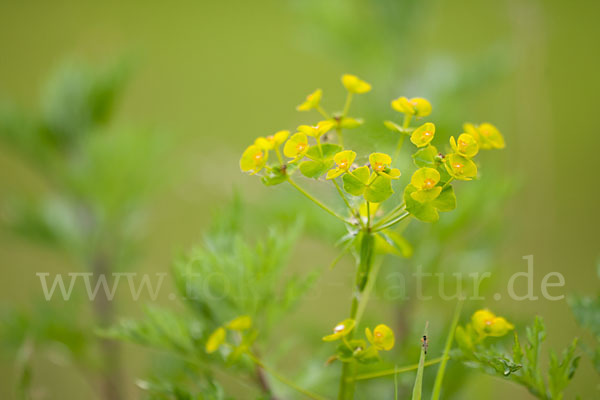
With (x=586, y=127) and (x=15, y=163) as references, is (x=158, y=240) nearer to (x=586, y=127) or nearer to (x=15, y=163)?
Answer: (x=15, y=163)

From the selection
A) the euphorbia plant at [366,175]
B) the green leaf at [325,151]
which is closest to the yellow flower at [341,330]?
the euphorbia plant at [366,175]

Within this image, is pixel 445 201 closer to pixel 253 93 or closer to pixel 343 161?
pixel 343 161

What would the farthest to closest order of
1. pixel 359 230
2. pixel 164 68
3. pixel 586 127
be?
pixel 164 68, pixel 586 127, pixel 359 230

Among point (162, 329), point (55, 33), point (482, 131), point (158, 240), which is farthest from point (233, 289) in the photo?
point (55, 33)

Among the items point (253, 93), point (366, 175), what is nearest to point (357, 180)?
point (366, 175)

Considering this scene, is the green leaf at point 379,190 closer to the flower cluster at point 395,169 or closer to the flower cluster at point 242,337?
the flower cluster at point 395,169

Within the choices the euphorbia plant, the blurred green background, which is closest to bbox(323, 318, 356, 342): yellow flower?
the euphorbia plant

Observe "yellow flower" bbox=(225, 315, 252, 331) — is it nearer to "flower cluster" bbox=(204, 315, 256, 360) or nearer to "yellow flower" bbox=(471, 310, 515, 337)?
"flower cluster" bbox=(204, 315, 256, 360)
